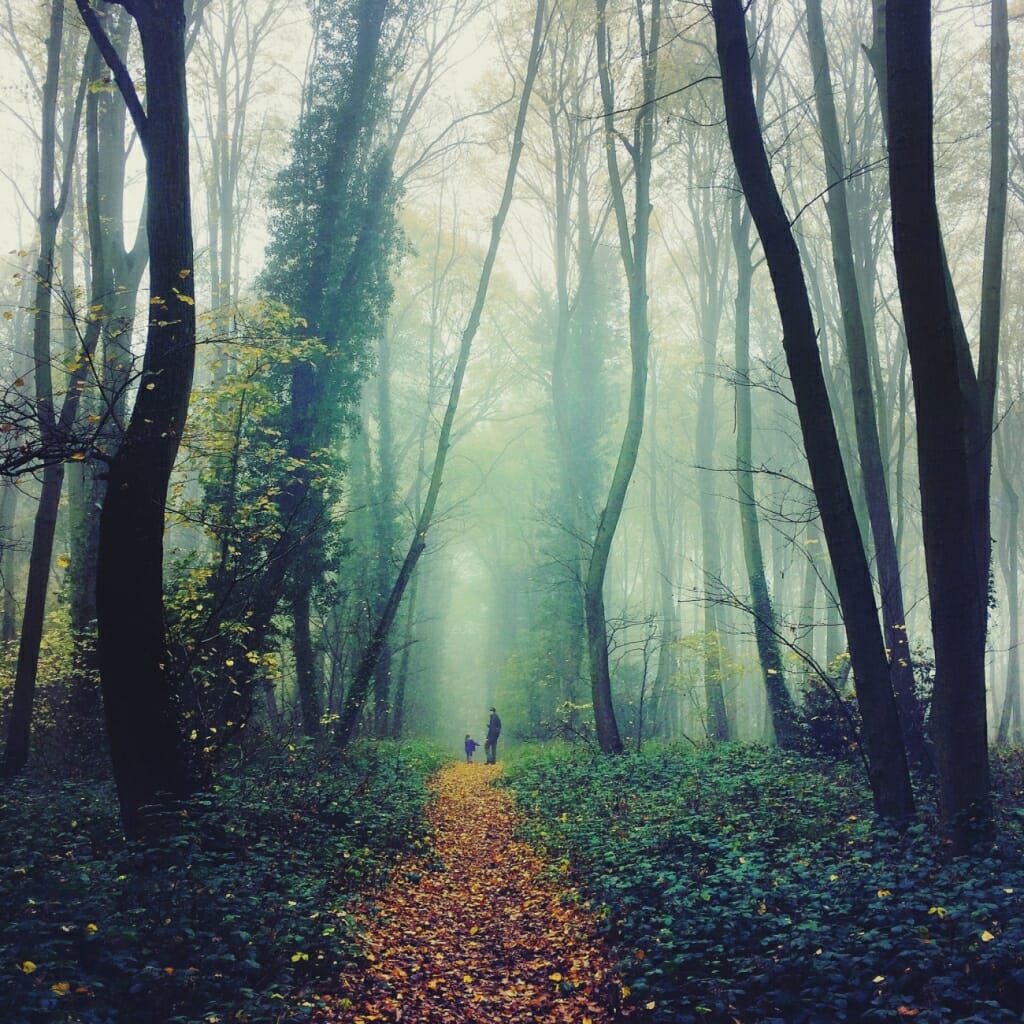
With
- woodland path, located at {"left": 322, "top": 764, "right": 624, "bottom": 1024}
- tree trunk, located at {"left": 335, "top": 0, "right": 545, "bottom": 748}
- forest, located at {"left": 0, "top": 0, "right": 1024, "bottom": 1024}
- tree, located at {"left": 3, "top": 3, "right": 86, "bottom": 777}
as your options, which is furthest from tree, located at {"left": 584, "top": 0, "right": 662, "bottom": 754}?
tree, located at {"left": 3, "top": 3, "right": 86, "bottom": 777}

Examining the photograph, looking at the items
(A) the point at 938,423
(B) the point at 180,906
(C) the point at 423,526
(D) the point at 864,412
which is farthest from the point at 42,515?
(D) the point at 864,412

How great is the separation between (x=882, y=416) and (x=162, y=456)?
556 inches

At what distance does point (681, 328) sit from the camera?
2730 centimetres

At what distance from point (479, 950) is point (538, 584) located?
685 inches

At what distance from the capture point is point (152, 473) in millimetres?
5945

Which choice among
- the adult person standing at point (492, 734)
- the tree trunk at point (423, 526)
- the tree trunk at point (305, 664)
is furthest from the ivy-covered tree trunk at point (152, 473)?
the adult person standing at point (492, 734)

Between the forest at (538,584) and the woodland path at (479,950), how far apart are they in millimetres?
43

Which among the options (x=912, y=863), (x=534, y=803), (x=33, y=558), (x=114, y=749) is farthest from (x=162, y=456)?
(x=534, y=803)

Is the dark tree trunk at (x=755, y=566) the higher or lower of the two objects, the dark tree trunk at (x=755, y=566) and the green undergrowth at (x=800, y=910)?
the higher

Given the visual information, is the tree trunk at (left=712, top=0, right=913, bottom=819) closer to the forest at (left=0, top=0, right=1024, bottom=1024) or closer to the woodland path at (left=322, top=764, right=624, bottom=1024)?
the forest at (left=0, top=0, right=1024, bottom=1024)

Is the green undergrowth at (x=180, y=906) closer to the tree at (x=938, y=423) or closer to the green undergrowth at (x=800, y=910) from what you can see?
the green undergrowth at (x=800, y=910)

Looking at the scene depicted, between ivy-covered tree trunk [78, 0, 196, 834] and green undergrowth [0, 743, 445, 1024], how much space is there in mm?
575

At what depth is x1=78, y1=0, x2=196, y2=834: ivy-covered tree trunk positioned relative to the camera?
223 inches

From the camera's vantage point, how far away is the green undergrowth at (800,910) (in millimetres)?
3402
